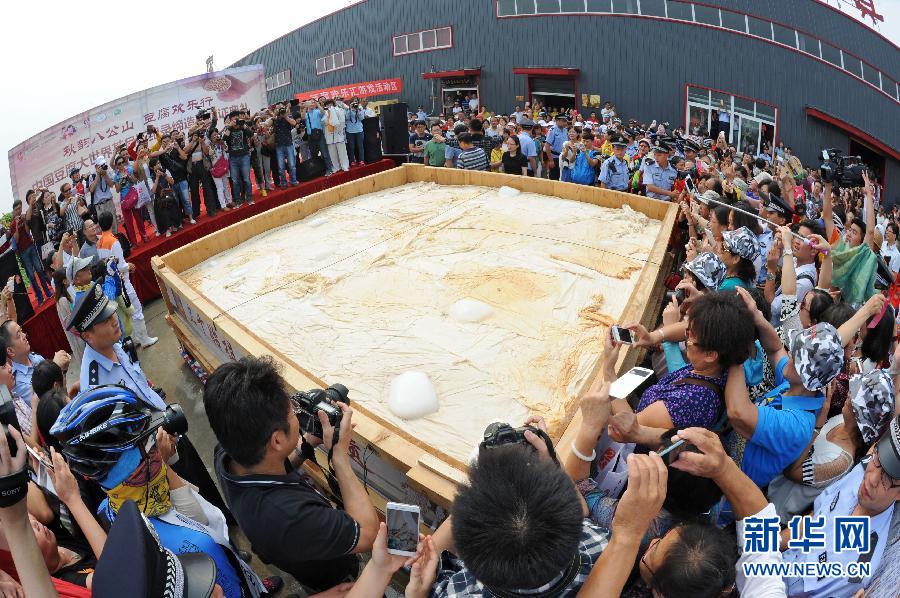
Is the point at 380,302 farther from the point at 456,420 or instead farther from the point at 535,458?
the point at 535,458

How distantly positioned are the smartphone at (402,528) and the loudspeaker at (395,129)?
10.1m

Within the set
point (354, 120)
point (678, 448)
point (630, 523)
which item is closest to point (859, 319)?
point (678, 448)

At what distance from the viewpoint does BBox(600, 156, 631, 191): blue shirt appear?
6688 mm

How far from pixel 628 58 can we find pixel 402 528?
16501mm

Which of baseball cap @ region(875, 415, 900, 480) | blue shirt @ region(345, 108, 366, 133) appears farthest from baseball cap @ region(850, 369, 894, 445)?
blue shirt @ region(345, 108, 366, 133)

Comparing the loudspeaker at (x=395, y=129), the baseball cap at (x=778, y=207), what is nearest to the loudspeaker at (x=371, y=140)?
the loudspeaker at (x=395, y=129)

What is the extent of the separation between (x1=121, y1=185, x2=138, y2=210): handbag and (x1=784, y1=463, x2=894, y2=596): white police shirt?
7.71m

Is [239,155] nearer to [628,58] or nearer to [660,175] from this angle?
[660,175]

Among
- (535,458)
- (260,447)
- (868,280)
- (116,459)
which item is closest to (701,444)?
(535,458)

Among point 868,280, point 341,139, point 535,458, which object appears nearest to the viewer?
point 535,458

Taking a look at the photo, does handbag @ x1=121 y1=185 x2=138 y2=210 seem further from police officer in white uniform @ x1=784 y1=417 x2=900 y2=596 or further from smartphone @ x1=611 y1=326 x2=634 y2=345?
police officer in white uniform @ x1=784 y1=417 x2=900 y2=596

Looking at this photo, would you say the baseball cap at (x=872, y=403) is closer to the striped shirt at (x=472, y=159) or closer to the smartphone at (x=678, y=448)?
the smartphone at (x=678, y=448)

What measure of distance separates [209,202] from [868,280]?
789 cm

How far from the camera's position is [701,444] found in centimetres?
149
